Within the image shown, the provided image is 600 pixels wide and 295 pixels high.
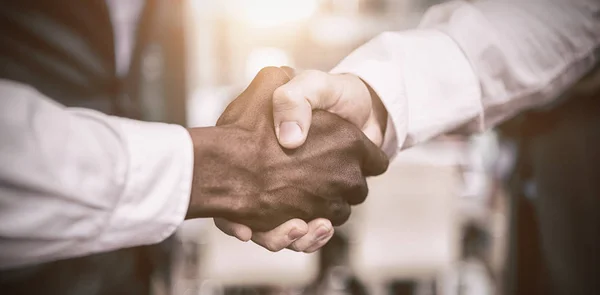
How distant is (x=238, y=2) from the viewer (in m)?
0.58

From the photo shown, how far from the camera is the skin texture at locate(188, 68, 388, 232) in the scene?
41 centimetres

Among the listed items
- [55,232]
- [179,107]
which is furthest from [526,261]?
[55,232]

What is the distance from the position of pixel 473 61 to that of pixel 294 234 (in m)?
0.24

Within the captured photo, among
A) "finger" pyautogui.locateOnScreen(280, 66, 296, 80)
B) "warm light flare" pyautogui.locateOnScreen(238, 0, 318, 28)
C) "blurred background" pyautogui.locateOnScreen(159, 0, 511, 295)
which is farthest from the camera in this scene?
"blurred background" pyautogui.locateOnScreen(159, 0, 511, 295)

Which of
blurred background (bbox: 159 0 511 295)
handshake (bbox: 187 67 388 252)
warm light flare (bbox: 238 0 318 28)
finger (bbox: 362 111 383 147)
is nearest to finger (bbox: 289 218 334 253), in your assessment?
handshake (bbox: 187 67 388 252)

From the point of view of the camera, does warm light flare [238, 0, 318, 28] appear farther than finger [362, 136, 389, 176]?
Yes

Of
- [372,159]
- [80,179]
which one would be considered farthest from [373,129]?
[80,179]

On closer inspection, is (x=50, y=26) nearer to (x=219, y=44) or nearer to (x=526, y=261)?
(x=219, y=44)

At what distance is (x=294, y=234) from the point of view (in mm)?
433

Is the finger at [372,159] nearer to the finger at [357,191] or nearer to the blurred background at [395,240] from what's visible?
the finger at [357,191]

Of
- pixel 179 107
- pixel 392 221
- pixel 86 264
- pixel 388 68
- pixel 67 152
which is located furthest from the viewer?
pixel 392 221

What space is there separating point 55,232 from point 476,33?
399mm

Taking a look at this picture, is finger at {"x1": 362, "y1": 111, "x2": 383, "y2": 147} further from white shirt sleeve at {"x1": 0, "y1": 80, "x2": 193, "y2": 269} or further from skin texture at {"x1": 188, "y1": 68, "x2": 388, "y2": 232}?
white shirt sleeve at {"x1": 0, "y1": 80, "x2": 193, "y2": 269}

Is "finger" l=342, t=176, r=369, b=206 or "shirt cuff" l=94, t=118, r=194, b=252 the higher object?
"shirt cuff" l=94, t=118, r=194, b=252
